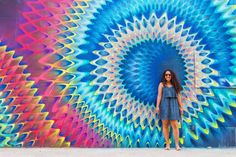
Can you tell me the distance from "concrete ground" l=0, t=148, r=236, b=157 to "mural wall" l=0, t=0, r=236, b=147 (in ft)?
0.62

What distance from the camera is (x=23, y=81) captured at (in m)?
5.79

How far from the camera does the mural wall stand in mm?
5785

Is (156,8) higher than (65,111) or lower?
higher

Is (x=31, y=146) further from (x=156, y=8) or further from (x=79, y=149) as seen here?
(x=156, y=8)

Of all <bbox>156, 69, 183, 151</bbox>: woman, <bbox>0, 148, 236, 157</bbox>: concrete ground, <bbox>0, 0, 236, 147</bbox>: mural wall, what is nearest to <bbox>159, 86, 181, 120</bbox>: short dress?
<bbox>156, 69, 183, 151</bbox>: woman

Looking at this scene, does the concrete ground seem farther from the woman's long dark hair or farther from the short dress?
the woman's long dark hair

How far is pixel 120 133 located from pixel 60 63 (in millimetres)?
1756

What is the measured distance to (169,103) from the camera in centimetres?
571

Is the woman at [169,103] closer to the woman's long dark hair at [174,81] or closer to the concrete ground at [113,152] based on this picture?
the woman's long dark hair at [174,81]

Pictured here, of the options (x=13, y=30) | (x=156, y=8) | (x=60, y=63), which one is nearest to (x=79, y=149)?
(x=60, y=63)

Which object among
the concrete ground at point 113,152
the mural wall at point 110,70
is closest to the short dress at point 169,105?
the mural wall at point 110,70

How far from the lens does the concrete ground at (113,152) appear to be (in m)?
5.20

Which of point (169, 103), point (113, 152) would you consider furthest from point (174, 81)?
point (113, 152)

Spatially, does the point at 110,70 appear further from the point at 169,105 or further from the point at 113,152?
the point at 113,152
